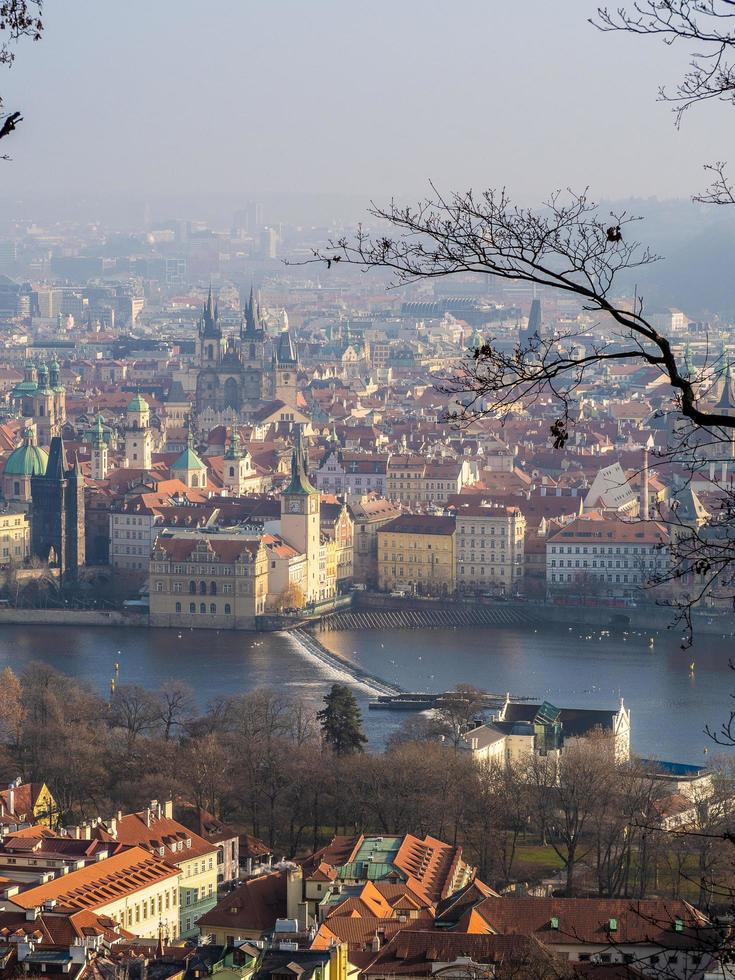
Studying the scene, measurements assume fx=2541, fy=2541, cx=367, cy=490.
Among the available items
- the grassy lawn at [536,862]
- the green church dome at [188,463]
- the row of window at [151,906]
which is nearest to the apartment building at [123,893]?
the row of window at [151,906]

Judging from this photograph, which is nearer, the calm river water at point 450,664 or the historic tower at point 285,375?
the calm river water at point 450,664

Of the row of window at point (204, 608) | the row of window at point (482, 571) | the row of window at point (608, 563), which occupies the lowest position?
the row of window at point (204, 608)

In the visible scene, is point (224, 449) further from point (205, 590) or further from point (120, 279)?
point (120, 279)

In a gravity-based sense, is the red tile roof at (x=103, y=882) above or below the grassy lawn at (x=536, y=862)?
above

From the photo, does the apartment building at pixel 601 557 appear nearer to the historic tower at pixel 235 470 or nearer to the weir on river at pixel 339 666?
the weir on river at pixel 339 666

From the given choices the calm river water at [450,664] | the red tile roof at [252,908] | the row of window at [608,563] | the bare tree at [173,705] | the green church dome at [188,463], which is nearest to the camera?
the red tile roof at [252,908]

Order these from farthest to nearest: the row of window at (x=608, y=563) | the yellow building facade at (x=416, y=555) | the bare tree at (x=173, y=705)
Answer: the yellow building facade at (x=416, y=555), the row of window at (x=608, y=563), the bare tree at (x=173, y=705)
